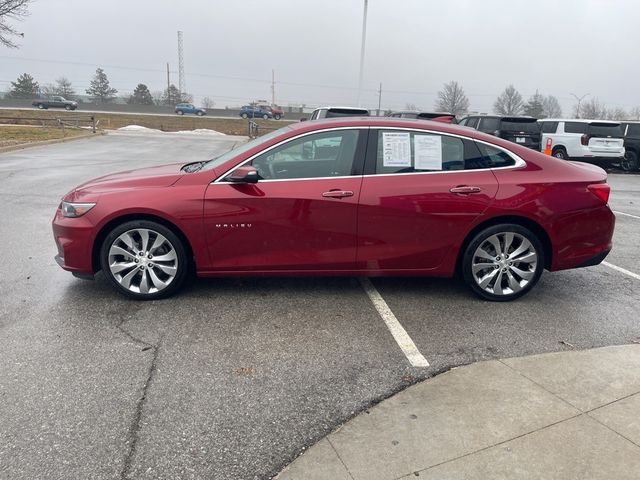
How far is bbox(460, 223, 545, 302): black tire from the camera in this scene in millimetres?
4430

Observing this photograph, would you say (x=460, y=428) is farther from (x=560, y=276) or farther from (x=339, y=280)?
(x=560, y=276)

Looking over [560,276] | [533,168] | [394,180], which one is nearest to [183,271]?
[394,180]

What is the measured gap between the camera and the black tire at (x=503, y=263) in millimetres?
4430

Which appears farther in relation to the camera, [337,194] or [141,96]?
[141,96]

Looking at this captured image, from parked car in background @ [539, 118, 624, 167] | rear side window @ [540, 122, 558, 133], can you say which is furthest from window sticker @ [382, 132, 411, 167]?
rear side window @ [540, 122, 558, 133]

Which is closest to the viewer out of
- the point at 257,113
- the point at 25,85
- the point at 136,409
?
the point at 136,409

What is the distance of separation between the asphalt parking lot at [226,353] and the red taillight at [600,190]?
97cm

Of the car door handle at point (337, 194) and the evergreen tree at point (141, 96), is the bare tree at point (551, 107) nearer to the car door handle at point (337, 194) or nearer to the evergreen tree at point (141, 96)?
the evergreen tree at point (141, 96)

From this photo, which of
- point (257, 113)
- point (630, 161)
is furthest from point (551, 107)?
point (630, 161)

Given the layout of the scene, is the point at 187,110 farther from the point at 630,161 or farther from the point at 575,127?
the point at 630,161

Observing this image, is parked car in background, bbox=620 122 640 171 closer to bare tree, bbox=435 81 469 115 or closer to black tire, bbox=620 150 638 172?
black tire, bbox=620 150 638 172

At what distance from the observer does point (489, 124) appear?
16.2 m

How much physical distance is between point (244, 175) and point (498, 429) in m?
2.64

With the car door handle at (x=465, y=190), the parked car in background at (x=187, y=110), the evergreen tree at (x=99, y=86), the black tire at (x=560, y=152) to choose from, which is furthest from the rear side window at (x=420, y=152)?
the evergreen tree at (x=99, y=86)
